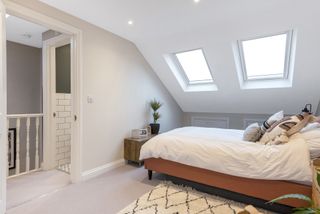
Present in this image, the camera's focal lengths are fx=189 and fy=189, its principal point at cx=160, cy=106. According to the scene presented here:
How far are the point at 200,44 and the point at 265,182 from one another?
2458 millimetres

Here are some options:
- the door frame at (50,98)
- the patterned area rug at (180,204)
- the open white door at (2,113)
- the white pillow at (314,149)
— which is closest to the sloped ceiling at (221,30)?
the open white door at (2,113)

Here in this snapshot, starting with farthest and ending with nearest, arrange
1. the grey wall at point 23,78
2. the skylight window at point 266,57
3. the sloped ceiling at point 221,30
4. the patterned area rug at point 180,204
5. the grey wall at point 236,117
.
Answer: the grey wall at point 236,117 → the grey wall at point 23,78 → the skylight window at point 266,57 → the sloped ceiling at point 221,30 → the patterned area rug at point 180,204

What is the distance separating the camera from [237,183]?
6.91ft

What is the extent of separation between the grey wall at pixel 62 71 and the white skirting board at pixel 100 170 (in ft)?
5.50

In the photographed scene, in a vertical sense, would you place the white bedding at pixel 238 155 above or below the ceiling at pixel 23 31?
below

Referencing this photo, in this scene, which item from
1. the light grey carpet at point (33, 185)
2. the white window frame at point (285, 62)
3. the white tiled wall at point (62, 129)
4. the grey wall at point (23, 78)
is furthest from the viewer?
the grey wall at point (23, 78)

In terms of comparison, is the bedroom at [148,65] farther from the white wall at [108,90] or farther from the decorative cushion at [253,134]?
the decorative cushion at [253,134]

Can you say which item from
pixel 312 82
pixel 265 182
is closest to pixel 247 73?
pixel 312 82

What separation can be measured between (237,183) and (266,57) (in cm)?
260

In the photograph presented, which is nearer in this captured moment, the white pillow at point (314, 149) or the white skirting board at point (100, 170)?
the white pillow at point (314, 149)

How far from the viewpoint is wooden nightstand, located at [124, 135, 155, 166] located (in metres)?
3.32

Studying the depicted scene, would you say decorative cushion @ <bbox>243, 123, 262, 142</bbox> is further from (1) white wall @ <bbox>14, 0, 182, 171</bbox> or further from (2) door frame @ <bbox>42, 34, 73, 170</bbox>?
(2) door frame @ <bbox>42, 34, 73, 170</bbox>

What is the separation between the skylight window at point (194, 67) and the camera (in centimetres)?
410

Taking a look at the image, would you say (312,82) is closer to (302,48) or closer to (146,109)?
(302,48)
